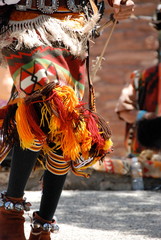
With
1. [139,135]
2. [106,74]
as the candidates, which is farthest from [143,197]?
[106,74]

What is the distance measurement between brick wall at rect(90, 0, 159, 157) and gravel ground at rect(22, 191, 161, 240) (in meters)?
2.94

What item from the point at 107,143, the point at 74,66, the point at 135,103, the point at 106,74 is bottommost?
the point at 106,74

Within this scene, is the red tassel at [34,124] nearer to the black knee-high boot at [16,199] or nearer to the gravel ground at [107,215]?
the black knee-high boot at [16,199]

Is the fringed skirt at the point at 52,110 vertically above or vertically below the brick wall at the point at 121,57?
above

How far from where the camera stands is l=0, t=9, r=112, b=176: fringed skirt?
253 centimetres

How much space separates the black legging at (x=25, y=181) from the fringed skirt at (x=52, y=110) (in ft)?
0.12

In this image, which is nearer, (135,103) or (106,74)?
(135,103)

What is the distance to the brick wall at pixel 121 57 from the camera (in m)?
7.89

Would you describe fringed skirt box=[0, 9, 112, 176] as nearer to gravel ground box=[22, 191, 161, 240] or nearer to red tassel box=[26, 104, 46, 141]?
red tassel box=[26, 104, 46, 141]

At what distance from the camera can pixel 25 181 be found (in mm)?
2639

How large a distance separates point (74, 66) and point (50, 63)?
0.53 feet

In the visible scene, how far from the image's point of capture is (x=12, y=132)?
8.58 ft

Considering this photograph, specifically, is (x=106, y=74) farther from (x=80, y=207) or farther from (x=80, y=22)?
(x=80, y=22)

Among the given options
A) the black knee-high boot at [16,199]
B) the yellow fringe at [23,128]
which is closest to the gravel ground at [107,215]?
the black knee-high boot at [16,199]
